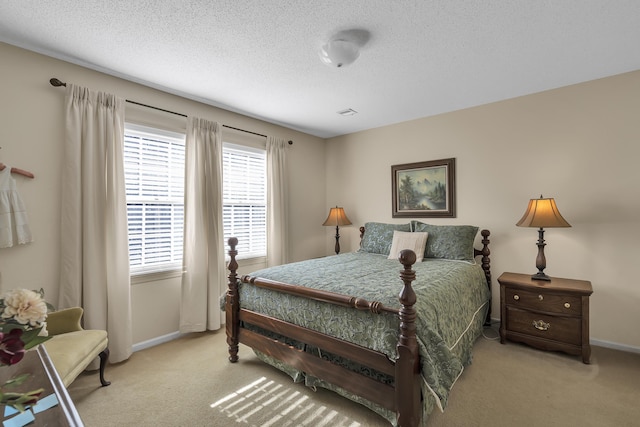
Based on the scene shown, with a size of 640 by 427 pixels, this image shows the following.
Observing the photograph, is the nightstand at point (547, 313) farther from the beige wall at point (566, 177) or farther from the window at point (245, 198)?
the window at point (245, 198)

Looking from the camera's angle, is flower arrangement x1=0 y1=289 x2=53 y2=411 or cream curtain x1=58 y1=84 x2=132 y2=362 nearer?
flower arrangement x1=0 y1=289 x2=53 y2=411

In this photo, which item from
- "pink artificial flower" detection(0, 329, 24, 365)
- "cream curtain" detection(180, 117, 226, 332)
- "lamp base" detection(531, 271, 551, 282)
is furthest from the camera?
"cream curtain" detection(180, 117, 226, 332)

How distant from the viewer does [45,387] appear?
117 cm

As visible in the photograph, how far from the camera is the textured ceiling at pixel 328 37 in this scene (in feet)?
5.96

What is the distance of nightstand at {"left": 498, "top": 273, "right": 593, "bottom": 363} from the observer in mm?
2477

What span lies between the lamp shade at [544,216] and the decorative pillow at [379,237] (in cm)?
121

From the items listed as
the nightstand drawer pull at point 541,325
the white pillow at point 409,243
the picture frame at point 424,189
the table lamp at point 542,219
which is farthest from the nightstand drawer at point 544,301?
the picture frame at point 424,189

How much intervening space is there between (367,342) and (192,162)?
2480 mm

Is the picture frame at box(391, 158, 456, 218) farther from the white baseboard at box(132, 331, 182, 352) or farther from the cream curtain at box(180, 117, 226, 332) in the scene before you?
the white baseboard at box(132, 331, 182, 352)

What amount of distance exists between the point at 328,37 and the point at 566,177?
2671mm

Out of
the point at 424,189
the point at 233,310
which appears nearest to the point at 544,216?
the point at 424,189

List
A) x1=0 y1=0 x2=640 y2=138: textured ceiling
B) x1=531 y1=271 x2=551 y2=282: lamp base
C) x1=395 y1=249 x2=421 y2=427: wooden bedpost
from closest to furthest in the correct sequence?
x1=395 y1=249 x2=421 y2=427: wooden bedpost, x1=0 y1=0 x2=640 y2=138: textured ceiling, x1=531 y1=271 x2=551 y2=282: lamp base

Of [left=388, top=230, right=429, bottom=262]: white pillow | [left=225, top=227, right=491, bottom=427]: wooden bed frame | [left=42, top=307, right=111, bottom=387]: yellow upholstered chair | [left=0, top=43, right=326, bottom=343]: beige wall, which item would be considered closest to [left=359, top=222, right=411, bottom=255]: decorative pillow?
[left=388, top=230, right=429, bottom=262]: white pillow

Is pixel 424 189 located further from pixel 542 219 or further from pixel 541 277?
pixel 541 277
